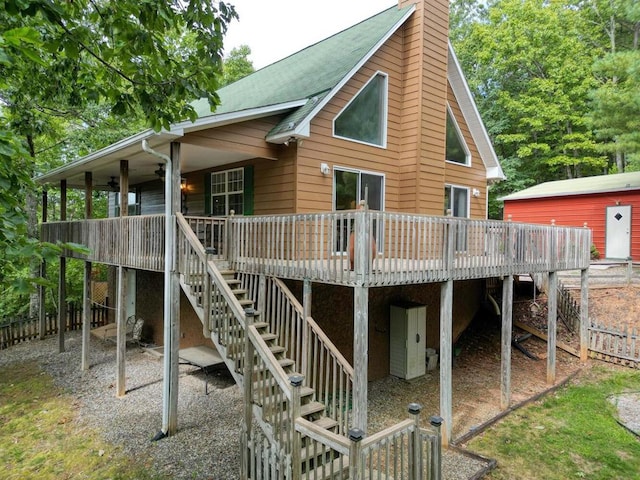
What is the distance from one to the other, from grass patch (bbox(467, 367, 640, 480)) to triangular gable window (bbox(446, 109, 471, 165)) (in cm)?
663

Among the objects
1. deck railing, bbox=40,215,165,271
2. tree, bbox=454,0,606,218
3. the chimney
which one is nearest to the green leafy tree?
tree, bbox=454,0,606,218

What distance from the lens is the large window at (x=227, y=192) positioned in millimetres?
9797

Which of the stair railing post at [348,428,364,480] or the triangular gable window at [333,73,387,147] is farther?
the triangular gable window at [333,73,387,147]

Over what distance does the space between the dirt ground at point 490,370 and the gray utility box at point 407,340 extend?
0.28 meters

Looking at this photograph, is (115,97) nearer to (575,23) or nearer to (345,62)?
(345,62)

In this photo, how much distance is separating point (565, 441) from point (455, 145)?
794 cm

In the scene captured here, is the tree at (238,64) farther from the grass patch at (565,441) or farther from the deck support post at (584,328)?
the grass patch at (565,441)

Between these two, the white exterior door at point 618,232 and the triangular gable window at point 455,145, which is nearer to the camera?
the triangular gable window at point 455,145

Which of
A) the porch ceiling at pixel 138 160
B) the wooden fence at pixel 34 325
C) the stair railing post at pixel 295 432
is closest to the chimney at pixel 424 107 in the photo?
the porch ceiling at pixel 138 160

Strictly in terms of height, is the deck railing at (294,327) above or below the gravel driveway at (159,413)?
above

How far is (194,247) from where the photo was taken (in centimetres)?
672

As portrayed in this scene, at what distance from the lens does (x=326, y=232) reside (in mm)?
7793

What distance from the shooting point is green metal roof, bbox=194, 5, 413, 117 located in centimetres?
932

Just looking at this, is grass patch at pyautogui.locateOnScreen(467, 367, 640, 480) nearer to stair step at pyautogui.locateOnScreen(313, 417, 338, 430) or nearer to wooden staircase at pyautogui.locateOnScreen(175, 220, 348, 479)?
stair step at pyautogui.locateOnScreen(313, 417, 338, 430)
